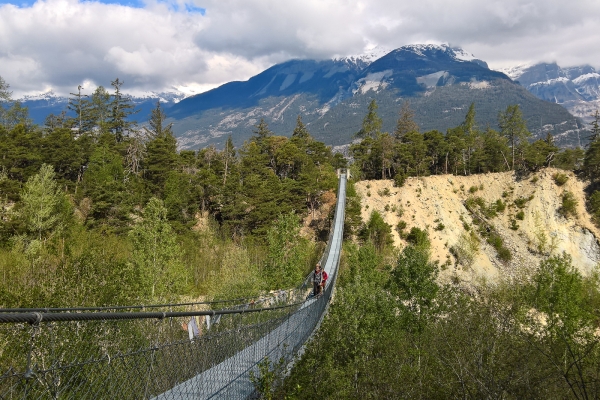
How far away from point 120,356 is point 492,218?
47.8m

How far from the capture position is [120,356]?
3.09 m

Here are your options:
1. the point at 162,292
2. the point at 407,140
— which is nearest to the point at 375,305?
the point at 162,292

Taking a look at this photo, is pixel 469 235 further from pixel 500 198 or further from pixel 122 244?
pixel 122 244

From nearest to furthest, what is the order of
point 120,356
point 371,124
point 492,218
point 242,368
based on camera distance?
point 120,356 → point 242,368 → point 492,218 → point 371,124

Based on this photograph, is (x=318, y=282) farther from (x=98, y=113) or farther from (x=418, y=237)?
(x=98, y=113)

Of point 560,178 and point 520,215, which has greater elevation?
point 560,178

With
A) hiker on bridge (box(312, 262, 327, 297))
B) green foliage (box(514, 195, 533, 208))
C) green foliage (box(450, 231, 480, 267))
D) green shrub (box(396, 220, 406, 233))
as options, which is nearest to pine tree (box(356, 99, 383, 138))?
green shrub (box(396, 220, 406, 233))

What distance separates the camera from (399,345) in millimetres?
14977

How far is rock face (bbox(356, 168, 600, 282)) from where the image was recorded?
41.4 m

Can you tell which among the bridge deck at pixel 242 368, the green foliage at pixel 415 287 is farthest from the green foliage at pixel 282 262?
the bridge deck at pixel 242 368

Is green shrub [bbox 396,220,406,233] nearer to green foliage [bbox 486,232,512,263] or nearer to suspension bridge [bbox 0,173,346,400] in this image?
green foliage [bbox 486,232,512,263]

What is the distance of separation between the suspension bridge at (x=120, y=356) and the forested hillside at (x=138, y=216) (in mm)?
11047

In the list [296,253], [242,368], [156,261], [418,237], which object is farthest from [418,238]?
[242,368]

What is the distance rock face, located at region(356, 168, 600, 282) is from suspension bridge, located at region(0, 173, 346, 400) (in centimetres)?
3755
